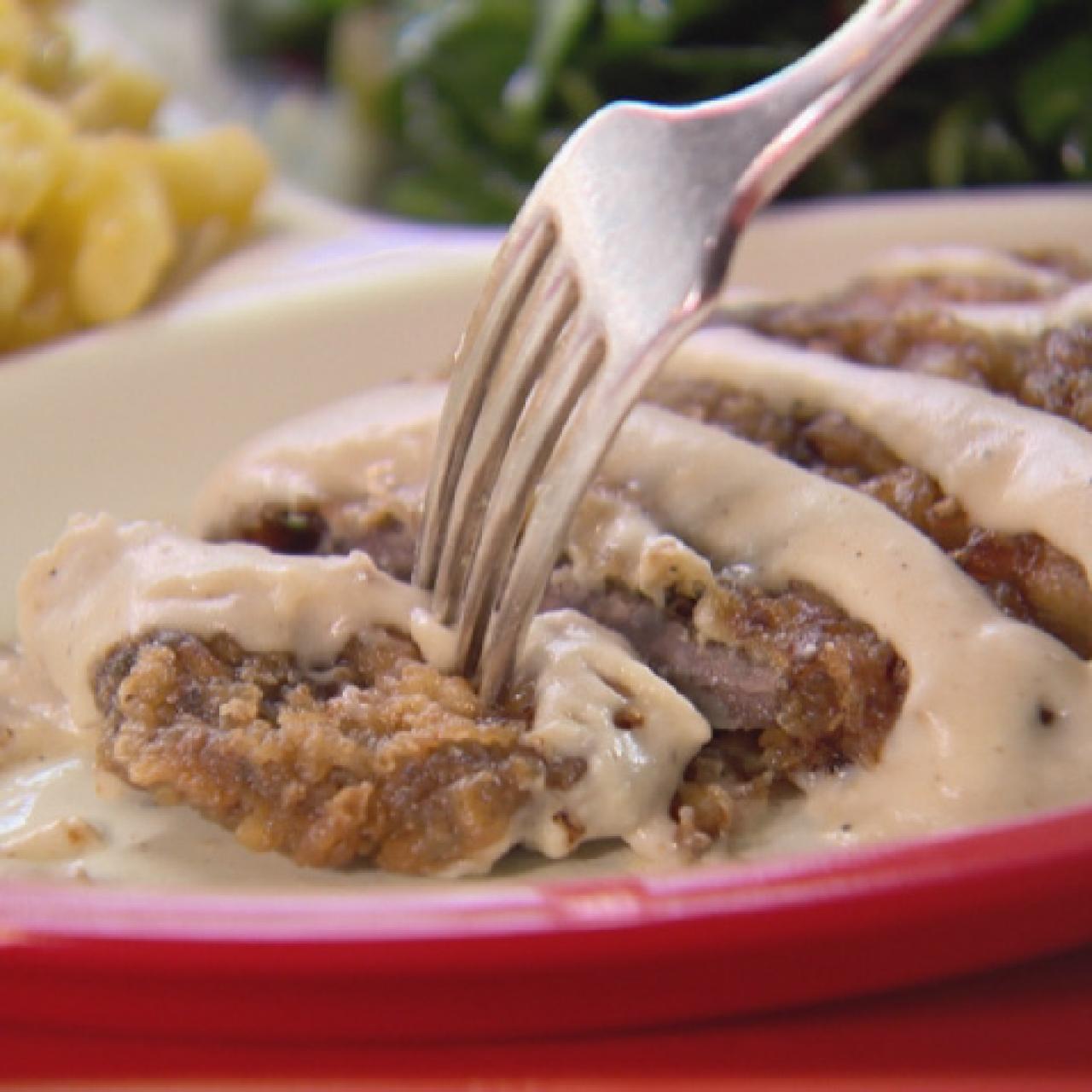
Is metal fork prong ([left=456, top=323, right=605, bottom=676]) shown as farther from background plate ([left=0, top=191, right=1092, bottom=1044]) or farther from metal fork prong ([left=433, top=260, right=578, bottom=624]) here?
background plate ([left=0, top=191, right=1092, bottom=1044])

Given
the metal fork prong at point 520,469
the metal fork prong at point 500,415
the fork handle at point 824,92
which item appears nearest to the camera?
the fork handle at point 824,92

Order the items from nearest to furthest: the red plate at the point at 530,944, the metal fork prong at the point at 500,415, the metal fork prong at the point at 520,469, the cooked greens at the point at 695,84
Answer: the red plate at the point at 530,944 → the metal fork prong at the point at 520,469 → the metal fork prong at the point at 500,415 → the cooked greens at the point at 695,84

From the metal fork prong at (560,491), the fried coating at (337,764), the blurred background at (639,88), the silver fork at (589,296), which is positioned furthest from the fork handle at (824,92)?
the blurred background at (639,88)

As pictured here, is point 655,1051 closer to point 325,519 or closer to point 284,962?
point 284,962

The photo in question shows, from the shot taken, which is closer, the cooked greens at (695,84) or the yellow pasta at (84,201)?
the yellow pasta at (84,201)

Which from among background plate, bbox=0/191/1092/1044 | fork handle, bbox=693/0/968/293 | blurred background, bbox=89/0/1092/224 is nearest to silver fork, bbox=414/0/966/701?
fork handle, bbox=693/0/968/293

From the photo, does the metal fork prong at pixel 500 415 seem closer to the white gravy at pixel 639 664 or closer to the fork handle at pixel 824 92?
the white gravy at pixel 639 664

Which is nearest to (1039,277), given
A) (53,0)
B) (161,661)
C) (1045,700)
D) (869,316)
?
(869,316)

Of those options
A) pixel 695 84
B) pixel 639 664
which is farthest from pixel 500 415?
pixel 695 84
